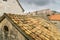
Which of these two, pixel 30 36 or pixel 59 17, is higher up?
pixel 30 36

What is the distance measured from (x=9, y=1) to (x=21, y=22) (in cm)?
1812

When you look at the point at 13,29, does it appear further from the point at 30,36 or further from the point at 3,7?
the point at 3,7

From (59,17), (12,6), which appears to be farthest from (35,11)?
(12,6)

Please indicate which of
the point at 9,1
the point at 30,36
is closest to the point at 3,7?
the point at 9,1

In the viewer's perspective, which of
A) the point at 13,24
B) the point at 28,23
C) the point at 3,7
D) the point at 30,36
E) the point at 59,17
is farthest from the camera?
the point at 59,17

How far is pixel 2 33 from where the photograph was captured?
594 inches

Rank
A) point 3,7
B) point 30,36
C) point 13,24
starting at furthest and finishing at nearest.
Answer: point 3,7 → point 13,24 → point 30,36

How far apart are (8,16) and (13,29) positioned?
1043 millimetres

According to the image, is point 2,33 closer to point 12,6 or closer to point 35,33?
point 35,33

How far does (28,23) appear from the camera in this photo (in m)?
15.5

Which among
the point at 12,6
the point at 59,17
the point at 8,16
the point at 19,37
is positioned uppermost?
the point at 8,16

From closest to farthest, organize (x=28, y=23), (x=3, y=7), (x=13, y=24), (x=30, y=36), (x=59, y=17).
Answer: (x=30, y=36) < (x=13, y=24) < (x=28, y=23) < (x=3, y=7) < (x=59, y=17)

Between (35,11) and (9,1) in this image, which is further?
(35,11)

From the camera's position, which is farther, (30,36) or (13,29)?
(13,29)
